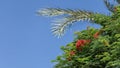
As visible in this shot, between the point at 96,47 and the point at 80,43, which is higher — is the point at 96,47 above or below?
below

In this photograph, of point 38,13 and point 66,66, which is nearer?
point 66,66

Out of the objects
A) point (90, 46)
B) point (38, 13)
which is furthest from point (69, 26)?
point (90, 46)

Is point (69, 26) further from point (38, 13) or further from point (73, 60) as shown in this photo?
point (73, 60)

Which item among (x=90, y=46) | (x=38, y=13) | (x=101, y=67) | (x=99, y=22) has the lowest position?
(x=101, y=67)

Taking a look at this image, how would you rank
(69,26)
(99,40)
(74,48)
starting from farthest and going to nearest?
(69,26), (74,48), (99,40)

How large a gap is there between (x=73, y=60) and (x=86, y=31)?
1.10 meters

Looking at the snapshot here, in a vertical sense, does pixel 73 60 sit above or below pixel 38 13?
below

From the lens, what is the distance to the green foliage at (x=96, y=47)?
13.0m

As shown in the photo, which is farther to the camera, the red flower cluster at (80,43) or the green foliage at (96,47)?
the red flower cluster at (80,43)

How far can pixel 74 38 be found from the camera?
49.2 feet

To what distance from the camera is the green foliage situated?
1296cm

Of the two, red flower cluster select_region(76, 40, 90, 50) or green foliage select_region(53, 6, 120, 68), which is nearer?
green foliage select_region(53, 6, 120, 68)

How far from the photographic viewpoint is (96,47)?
44.1ft

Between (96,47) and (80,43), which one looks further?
(80,43)
